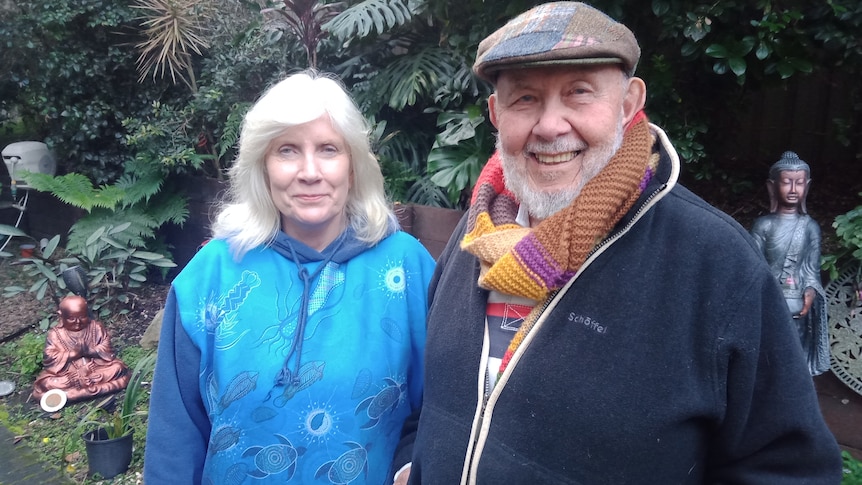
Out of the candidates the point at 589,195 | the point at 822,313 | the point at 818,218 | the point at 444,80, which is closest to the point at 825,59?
the point at 818,218

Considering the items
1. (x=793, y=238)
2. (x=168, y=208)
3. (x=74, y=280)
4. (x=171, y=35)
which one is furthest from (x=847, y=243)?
(x=171, y=35)

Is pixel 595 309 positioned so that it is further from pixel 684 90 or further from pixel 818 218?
pixel 818 218

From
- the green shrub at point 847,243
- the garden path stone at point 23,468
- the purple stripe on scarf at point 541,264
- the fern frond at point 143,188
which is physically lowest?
the garden path stone at point 23,468

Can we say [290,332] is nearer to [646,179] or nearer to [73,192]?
[646,179]

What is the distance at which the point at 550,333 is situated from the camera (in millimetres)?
1283

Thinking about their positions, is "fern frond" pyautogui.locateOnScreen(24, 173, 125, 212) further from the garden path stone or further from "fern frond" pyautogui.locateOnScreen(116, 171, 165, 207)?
the garden path stone

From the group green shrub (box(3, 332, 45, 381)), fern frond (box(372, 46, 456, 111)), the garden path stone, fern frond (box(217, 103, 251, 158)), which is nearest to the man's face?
fern frond (box(372, 46, 456, 111))

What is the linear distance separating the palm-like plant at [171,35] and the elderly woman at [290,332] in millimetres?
5407

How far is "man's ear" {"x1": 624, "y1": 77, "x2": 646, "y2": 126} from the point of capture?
4.50 feet

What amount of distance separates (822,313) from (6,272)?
8371 mm

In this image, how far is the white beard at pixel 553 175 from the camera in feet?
4.33

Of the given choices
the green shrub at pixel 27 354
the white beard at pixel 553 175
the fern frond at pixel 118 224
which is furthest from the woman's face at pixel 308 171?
the fern frond at pixel 118 224

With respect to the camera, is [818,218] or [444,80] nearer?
[818,218]

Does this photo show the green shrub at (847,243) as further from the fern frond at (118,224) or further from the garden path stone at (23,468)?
the fern frond at (118,224)
